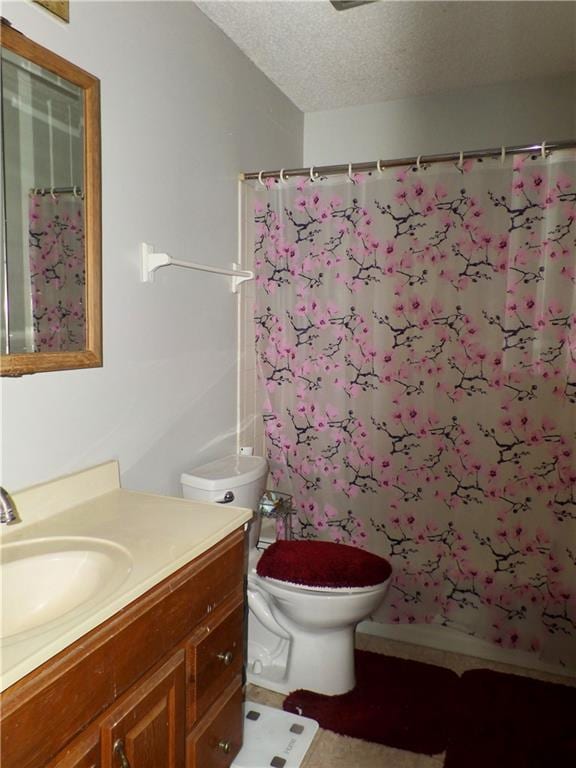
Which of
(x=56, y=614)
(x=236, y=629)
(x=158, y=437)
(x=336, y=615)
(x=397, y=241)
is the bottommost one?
(x=336, y=615)

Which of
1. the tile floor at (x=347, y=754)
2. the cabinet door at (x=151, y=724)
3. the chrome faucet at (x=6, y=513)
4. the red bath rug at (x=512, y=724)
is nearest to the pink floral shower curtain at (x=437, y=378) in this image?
the red bath rug at (x=512, y=724)

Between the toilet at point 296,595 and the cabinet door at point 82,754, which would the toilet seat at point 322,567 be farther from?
the cabinet door at point 82,754

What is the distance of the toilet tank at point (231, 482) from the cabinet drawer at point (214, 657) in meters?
0.47

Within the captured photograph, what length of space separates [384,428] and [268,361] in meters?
0.56

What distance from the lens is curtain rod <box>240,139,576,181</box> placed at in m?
1.86

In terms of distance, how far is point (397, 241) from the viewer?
7.02 feet

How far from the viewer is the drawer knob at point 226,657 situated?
4.42 ft

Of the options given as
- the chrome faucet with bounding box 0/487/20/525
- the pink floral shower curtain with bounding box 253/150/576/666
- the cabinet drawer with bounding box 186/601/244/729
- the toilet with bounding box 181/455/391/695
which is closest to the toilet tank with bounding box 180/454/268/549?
the toilet with bounding box 181/455/391/695

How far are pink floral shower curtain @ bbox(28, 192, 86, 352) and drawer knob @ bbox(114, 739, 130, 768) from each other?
835 millimetres

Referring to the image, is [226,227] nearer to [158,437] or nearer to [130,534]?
[158,437]

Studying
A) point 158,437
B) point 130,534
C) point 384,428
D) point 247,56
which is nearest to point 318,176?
point 247,56

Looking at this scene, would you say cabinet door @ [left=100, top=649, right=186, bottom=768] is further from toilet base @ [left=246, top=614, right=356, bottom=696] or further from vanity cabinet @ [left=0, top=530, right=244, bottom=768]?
toilet base @ [left=246, top=614, right=356, bottom=696]

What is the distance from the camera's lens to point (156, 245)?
172 cm

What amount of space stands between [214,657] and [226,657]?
7 centimetres
